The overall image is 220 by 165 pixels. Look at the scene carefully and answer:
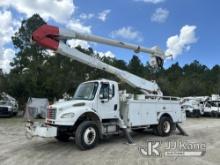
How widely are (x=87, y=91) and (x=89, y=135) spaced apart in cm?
185

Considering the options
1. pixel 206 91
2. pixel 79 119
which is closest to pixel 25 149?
pixel 79 119

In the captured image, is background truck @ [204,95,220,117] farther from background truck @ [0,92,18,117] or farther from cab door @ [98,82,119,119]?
cab door @ [98,82,119,119]

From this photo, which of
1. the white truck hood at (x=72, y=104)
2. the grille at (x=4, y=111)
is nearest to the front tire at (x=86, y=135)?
the white truck hood at (x=72, y=104)

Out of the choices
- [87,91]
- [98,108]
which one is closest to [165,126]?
[98,108]

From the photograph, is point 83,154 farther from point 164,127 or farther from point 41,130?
point 164,127

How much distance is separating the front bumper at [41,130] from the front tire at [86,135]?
2.65ft

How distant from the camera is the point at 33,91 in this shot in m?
31.2

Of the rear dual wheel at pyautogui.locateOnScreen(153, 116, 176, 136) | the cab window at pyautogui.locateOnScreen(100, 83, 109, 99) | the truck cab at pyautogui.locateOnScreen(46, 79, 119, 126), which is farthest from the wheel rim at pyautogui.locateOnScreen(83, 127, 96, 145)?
the rear dual wheel at pyautogui.locateOnScreen(153, 116, 176, 136)

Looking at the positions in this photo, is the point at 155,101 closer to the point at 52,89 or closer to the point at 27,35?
the point at 52,89

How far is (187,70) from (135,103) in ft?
250

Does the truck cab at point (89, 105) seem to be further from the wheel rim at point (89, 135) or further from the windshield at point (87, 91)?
the wheel rim at point (89, 135)

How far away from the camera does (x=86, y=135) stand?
994 cm

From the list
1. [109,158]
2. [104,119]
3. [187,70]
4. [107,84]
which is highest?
[187,70]

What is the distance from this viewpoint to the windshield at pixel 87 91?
428 inches
